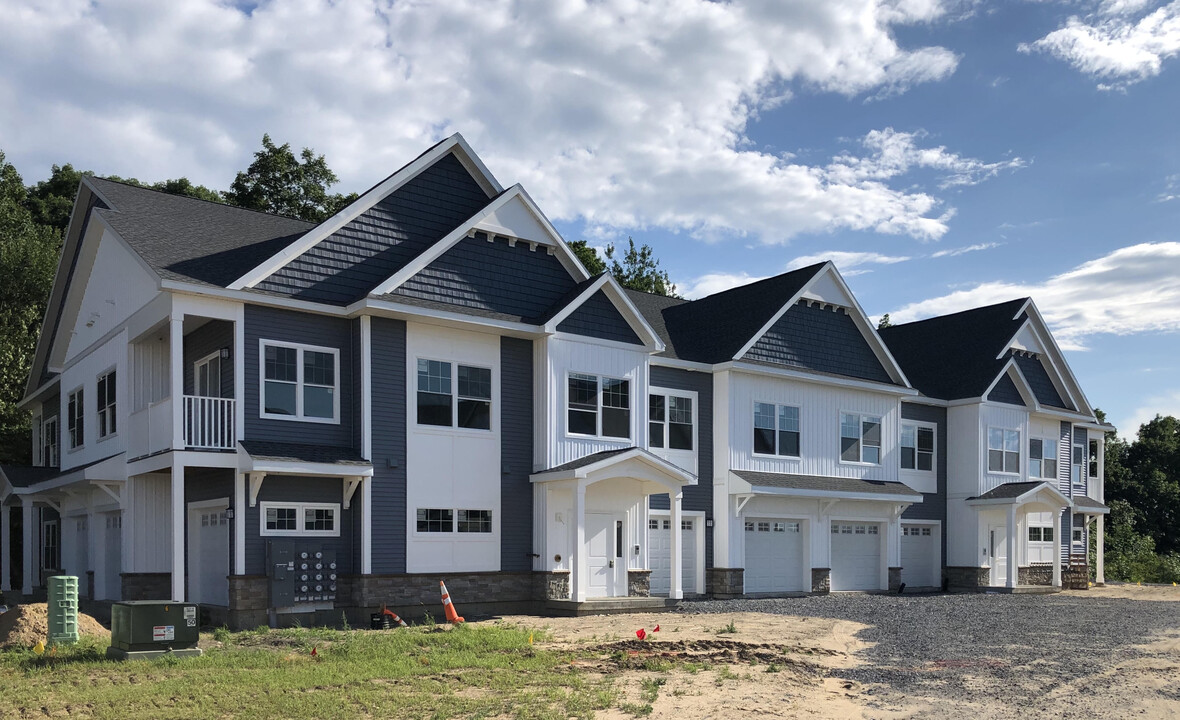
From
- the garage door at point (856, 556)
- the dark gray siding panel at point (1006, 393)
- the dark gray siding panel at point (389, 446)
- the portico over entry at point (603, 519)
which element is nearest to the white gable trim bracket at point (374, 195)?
the dark gray siding panel at point (389, 446)

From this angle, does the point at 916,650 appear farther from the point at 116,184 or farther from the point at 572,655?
the point at 116,184

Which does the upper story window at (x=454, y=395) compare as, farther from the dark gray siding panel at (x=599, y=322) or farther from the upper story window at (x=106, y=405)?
the upper story window at (x=106, y=405)

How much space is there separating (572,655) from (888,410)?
18.5 meters

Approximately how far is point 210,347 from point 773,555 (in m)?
15.3

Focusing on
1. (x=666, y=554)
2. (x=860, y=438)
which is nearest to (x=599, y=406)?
(x=666, y=554)

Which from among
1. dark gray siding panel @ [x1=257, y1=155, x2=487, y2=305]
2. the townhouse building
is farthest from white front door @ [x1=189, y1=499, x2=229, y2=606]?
dark gray siding panel @ [x1=257, y1=155, x2=487, y2=305]

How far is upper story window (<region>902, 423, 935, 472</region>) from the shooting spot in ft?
106

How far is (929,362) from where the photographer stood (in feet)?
116

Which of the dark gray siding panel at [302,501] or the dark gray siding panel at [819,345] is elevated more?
the dark gray siding panel at [819,345]

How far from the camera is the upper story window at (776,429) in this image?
27.7 meters

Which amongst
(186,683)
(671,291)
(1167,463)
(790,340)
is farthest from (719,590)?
(1167,463)

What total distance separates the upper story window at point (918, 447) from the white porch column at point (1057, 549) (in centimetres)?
411

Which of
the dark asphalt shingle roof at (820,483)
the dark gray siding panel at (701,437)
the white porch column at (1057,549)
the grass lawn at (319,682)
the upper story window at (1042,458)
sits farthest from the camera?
the upper story window at (1042,458)

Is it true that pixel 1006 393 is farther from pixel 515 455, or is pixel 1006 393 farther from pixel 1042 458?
pixel 515 455
